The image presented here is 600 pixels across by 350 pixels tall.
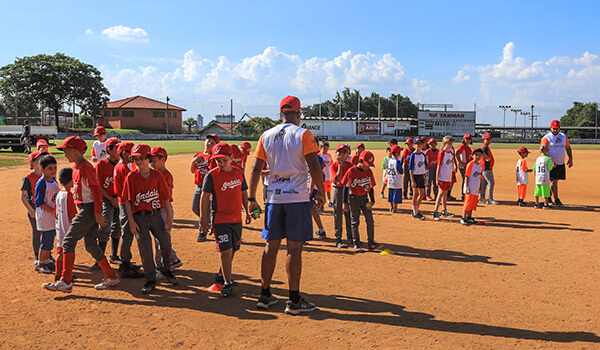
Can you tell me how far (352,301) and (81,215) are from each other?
3418 millimetres

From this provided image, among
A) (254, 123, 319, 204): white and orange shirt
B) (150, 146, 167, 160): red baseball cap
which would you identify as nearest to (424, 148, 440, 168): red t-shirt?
(150, 146, 167, 160): red baseball cap

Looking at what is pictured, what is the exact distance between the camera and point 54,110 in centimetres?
7944

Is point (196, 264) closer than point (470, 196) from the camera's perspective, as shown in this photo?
Yes

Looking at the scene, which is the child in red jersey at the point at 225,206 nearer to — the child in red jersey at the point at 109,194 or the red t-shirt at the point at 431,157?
the child in red jersey at the point at 109,194

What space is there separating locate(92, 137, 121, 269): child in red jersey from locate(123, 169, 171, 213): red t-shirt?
2.39 ft

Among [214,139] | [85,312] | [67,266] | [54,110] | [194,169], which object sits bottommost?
[85,312]

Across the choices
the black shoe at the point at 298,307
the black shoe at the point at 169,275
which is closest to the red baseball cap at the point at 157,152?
the black shoe at the point at 169,275

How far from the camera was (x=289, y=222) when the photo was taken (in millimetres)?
5035

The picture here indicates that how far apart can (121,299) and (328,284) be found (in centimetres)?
256

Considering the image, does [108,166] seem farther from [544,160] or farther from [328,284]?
[544,160]

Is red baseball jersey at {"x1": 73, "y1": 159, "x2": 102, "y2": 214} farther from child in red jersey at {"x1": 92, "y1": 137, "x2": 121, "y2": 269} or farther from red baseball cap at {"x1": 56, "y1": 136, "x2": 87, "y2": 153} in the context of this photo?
child in red jersey at {"x1": 92, "y1": 137, "x2": 121, "y2": 269}

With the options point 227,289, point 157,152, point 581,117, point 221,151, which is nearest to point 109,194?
point 157,152

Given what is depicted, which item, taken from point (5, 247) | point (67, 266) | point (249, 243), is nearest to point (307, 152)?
point (67, 266)

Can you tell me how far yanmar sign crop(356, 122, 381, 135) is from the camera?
9019 cm
